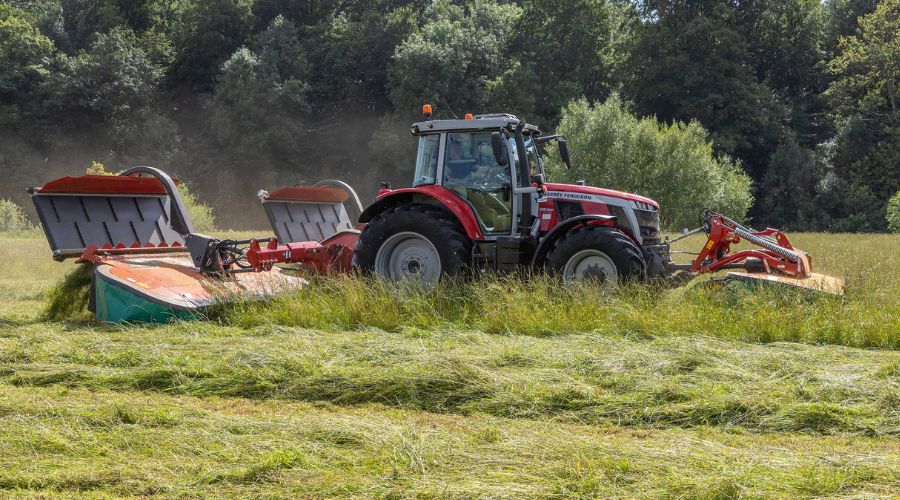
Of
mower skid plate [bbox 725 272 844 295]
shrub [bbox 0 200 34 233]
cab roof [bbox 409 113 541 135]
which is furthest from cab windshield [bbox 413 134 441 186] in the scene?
shrub [bbox 0 200 34 233]

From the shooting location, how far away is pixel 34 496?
3514mm

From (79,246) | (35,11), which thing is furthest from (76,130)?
(79,246)

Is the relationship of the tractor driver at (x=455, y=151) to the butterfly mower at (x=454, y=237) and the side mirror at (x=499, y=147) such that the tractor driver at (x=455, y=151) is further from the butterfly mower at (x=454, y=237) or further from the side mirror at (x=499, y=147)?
the side mirror at (x=499, y=147)

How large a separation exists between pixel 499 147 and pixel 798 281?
3.10m

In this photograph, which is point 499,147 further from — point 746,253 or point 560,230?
point 746,253

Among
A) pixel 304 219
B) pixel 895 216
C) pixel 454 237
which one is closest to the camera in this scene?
pixel 454 237

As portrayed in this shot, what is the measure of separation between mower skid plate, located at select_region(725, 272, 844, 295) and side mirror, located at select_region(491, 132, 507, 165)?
238 centimetres

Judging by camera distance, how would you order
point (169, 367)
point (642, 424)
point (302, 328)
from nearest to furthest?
point (642, 424) < point (169, 367) < point (302, 328)

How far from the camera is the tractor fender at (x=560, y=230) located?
27.4 feet

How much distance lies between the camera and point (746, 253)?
8.92 meters

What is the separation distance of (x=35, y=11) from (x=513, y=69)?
2541 cm

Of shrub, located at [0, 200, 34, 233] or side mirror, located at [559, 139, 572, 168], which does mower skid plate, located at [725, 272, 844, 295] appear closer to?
side mirror, located at [559, 139, 572, 168]

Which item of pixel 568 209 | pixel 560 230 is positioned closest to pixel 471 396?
pixel 560 230

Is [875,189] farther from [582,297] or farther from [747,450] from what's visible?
[747,450]
